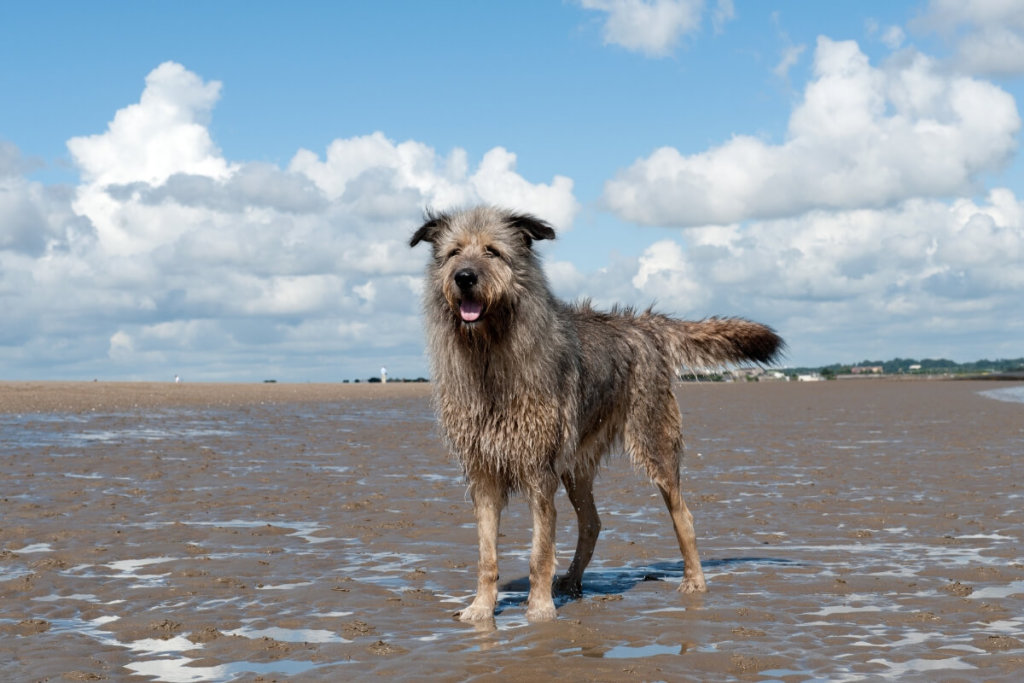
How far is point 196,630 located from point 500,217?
3865 millimetres

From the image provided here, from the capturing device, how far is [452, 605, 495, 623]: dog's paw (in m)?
7.82

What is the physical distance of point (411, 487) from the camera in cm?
1559

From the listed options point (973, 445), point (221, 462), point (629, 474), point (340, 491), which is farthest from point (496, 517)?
point (973, 445)

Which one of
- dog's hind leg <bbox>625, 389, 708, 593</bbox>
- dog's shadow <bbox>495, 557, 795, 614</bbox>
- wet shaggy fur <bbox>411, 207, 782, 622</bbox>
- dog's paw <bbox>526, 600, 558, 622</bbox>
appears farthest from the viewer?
dog's hind leg <bbox>625, 389, 708, 593</bbox>

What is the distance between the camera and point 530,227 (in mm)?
8094


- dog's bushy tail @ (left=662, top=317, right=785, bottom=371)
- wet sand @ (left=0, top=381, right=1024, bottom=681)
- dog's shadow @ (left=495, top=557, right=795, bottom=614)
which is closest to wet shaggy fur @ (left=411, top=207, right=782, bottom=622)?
dog's shadow @ (left=495, top=557, right=795, bottom=614)

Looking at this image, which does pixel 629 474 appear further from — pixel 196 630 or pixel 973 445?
pixel 196 630

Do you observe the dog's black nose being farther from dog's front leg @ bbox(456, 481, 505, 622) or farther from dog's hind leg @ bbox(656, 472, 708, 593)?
dog's hind leg @ bbox(656, 472, 708, 593)

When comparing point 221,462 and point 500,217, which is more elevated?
point 500,217

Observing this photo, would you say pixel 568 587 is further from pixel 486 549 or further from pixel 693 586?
pixel 486 549

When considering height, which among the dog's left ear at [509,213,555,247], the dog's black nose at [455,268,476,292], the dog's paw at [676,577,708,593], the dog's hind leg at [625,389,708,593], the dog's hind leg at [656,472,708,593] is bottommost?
the dog's paw at [676,577,708,593]

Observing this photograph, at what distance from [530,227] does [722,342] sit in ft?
10.9

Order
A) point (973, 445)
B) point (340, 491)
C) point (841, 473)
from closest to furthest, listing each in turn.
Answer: point (340, 491), point (841, 473), point (973, 445)

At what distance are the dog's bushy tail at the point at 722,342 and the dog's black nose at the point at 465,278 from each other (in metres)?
3.31
